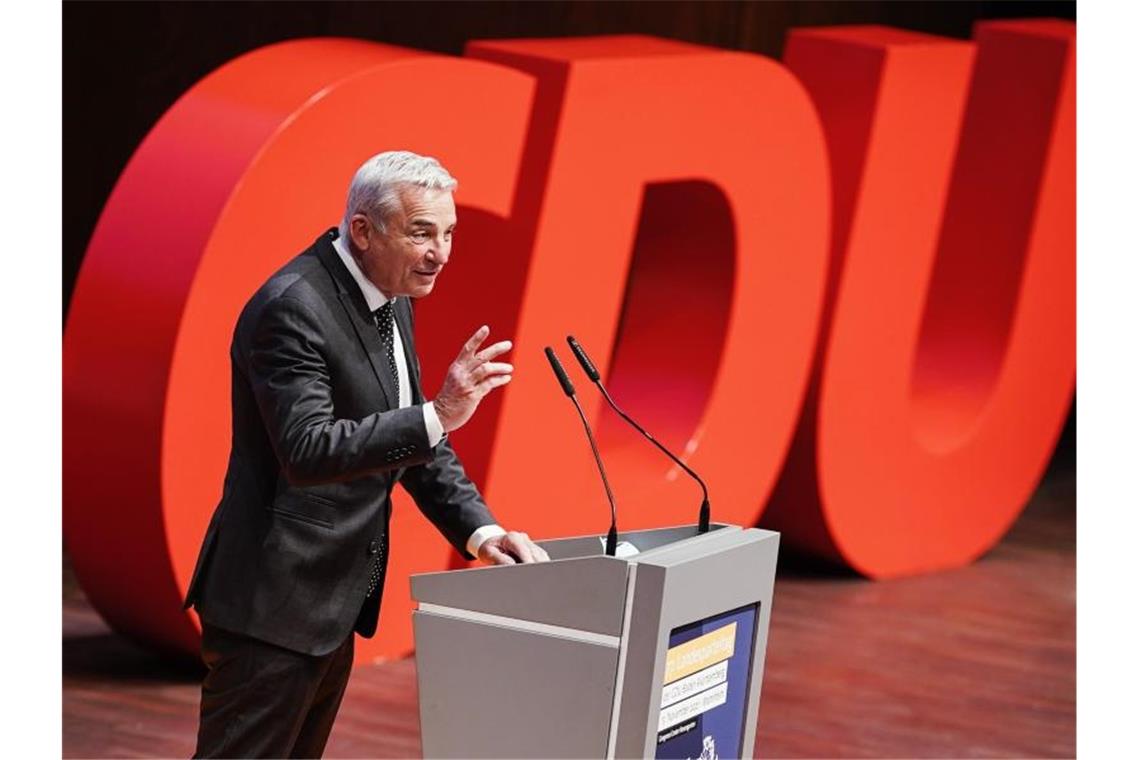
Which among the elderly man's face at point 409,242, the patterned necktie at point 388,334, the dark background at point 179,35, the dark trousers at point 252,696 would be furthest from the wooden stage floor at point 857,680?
the elderly man's face at point 409,242

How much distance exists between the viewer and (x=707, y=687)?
2.88 meters

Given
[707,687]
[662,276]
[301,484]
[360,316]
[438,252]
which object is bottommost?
[707,687]

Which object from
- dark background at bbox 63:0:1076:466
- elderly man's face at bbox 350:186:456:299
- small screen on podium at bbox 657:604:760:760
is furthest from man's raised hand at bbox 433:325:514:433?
dark background at bbox 63:0:1076:466

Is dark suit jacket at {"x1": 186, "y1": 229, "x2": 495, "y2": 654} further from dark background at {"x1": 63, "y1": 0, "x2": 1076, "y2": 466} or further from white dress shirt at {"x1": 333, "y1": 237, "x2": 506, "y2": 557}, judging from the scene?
dark background at {"x1": 63, "y1": 0, "x2": 1076, "y2": 466}

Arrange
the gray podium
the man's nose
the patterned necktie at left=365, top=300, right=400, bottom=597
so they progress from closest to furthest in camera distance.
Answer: the gray podium
the man's nose
the patterned necktie at left=365, top=300, right=400, bottom=597

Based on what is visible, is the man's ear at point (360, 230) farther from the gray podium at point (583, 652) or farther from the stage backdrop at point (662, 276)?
the stage backdrop at point (662, 276)

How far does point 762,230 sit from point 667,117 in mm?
588

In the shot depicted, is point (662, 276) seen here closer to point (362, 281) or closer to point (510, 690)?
point (362, 281)

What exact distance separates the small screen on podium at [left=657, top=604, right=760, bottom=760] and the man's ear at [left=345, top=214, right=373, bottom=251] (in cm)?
77

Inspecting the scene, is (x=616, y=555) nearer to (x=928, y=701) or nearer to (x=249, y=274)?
(x=249, y=274)

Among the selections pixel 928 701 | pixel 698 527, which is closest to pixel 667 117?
pixel 928 701

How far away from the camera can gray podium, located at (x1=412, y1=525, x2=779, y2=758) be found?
106 inches

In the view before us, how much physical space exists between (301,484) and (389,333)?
35cm

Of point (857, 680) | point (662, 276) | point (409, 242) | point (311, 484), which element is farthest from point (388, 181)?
point (662, 276)
